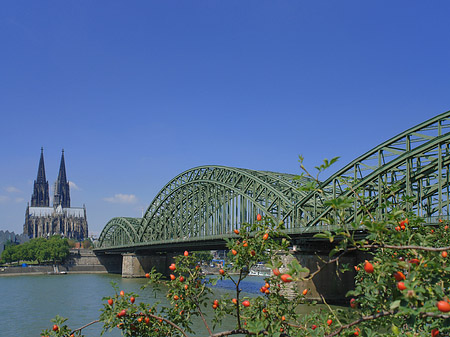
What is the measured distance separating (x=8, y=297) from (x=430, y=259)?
56864 mm

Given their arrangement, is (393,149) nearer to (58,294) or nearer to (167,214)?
(58,294)

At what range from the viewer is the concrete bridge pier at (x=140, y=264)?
309ft

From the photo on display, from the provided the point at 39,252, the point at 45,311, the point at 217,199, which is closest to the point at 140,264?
the point at 217,199

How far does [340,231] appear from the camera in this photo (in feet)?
17.8

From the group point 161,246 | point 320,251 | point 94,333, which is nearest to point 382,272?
point 94,333

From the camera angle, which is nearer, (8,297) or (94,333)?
(94,333)

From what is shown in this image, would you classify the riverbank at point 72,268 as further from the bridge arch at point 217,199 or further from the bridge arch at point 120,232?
the bridge arch at point 217,199

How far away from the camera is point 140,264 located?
95.4 metres

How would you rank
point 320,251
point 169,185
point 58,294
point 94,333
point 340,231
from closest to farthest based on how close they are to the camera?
point 340,231 < point 94,333 < point 320,251 < point 58,294 < point 169,185

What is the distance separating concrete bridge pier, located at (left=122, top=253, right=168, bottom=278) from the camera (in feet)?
309

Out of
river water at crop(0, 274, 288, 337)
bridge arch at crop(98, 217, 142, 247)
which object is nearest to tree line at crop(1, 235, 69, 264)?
bridge arch at crop(98, 217, 142, 247)

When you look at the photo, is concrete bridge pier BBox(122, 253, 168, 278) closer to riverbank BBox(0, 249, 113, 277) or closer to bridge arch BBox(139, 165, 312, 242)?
bridge arch BBox(139, 165, 312, 242)

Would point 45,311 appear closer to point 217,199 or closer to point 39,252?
point 217,199

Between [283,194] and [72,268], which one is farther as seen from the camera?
[72,268]
